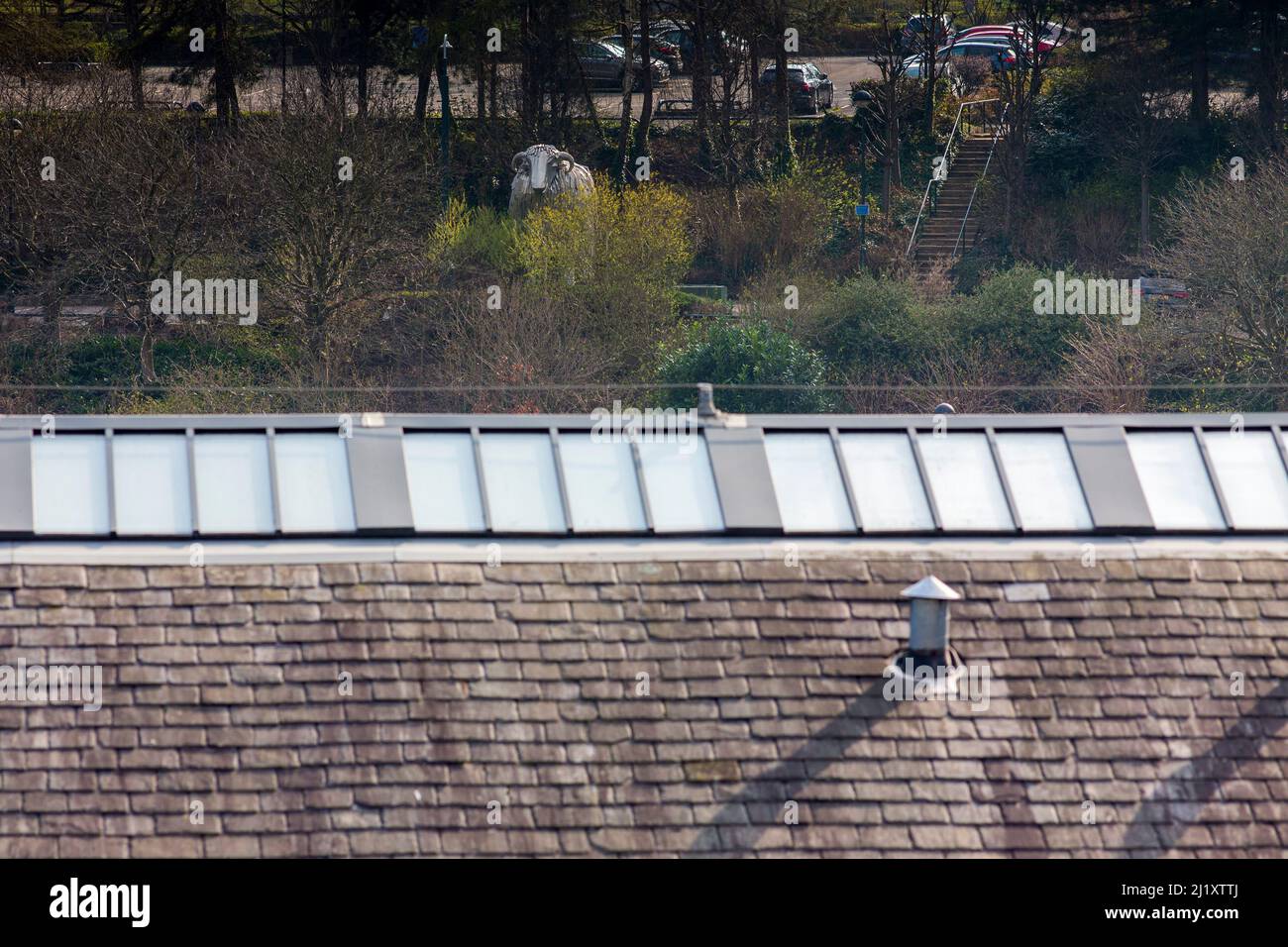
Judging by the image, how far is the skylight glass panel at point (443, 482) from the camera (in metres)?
11.3

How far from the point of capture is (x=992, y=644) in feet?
34.9

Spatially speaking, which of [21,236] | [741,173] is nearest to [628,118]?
[741,173]

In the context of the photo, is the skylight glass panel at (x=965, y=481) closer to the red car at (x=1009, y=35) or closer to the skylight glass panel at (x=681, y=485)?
the skylight glass panel at (x=681, y=485)

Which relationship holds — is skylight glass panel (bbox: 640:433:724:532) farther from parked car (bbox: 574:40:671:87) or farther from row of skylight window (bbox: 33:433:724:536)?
parked car (bbox: 574:40:671:87)

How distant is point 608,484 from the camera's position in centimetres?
1172

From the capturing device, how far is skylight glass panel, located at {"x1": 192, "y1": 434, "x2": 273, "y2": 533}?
11227mm

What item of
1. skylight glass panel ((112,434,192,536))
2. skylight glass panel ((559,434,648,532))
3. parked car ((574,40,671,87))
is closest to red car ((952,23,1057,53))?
parked car ((574,40,671,87))

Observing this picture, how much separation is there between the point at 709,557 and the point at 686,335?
1153 inches

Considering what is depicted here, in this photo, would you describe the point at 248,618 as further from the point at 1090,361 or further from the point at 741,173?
the point at 741,173

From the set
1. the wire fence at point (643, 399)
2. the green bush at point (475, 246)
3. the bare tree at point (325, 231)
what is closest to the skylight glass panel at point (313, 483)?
the wire fence at point (643, 399)

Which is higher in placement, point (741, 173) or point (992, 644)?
point (741, 173)

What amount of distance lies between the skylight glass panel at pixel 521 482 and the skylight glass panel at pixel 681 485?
70 cm

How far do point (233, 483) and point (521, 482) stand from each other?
2098 millimetres
